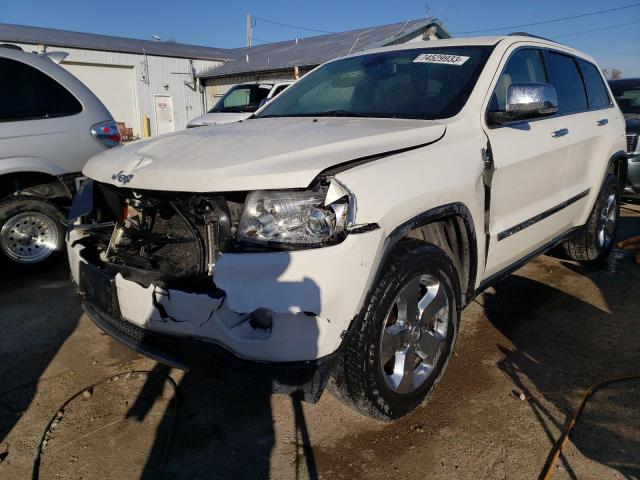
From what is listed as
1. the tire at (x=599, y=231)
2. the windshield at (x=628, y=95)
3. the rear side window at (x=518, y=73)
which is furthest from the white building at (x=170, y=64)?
the rear side window at (x=518, y=73)

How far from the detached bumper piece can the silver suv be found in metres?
2.63

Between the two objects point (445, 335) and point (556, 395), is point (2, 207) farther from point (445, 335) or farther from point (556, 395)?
point (556, 395)

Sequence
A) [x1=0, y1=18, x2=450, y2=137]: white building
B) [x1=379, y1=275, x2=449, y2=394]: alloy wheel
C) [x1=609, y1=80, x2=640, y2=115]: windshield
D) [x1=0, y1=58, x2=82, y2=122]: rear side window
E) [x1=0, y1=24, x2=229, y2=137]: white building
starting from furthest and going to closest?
[x1=0, y1=24, x2=229, y2=137]: white building
[x1=0, y1=18, x2=450, y2=137]: white building
[x1=609, y1=80, x2=640, y2=115]: windshield
[x1=0, y1=58, x2=82, y2=122]: rear side window
[x1=379, y1=275, x2=449, y2=394]: alloy wheel

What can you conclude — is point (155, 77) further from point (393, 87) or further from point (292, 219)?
point (292, 219)

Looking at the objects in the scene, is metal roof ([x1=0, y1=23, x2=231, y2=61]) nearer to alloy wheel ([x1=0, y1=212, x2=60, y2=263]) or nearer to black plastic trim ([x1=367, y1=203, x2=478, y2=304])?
alloy wheel ([x1=0, y1=212, x2=60, y2=263])

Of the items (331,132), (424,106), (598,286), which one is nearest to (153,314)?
(331,132)

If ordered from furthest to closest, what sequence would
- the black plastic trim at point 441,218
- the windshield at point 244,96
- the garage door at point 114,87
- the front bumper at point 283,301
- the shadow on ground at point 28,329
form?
the garage door at point 114,87, the windshield at point 244,96, the shadow on ground at point 28,329, the black plastic trim at point 441,218, the front bumper at point 283,301

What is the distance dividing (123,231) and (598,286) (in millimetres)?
3901

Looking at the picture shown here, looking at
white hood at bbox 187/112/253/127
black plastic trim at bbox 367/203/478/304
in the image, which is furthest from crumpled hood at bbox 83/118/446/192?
white hood at bbox 187/112/253/127

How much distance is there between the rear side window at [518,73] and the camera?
3201mm

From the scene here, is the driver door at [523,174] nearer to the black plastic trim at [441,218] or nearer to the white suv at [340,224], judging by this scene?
the white suv at [340,224]

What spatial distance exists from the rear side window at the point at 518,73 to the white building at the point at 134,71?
1939 cm

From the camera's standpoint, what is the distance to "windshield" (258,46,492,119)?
3.09 m

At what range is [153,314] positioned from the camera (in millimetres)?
2254
